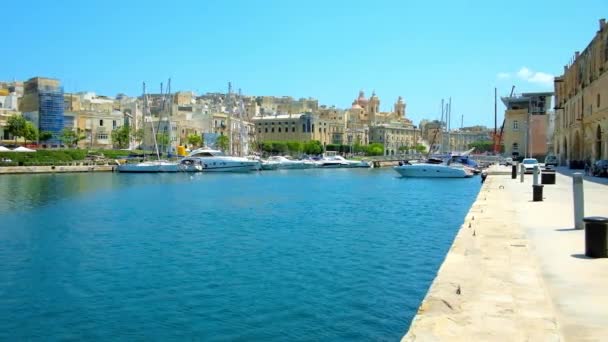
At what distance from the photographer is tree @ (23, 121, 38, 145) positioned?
78294 mm

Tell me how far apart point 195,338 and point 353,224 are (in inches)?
529

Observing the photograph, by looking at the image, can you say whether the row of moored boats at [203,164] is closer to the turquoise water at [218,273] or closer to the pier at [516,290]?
the turquoise water at [218,273]

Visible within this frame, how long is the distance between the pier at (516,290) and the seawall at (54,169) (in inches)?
2428

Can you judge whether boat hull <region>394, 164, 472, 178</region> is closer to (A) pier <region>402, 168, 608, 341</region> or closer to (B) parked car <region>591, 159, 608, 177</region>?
(B) parked car <region>591, 159, 608, 177</region>

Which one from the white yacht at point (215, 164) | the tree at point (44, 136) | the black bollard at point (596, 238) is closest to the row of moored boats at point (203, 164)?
the white yacht at point (215, 164)

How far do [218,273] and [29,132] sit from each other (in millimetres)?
73908

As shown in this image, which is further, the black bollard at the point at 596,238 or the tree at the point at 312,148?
the tree at the point at 312,148

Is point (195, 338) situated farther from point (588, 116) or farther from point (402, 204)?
point (588, 116)

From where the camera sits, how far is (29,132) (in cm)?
7869

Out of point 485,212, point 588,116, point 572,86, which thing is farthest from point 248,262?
point 572,86

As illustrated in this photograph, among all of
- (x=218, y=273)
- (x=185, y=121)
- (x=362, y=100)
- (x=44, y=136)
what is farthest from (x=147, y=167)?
(x=362, y=100)

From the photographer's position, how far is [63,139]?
277 ft

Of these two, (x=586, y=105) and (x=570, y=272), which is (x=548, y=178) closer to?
(x=586, y=105)

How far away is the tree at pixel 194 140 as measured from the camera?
106000 millimetres
